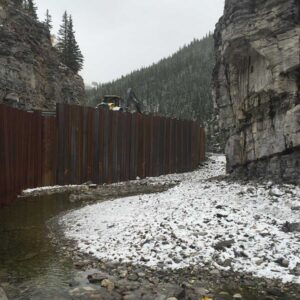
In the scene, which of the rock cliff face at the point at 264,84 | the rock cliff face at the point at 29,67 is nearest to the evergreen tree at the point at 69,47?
the rock cliff face at the point at 29,67

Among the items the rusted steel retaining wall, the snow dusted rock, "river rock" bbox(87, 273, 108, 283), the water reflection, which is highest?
the rusted steel retaining wall

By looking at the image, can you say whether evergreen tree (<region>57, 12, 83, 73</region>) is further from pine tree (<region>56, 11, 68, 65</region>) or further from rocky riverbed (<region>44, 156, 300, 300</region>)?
rocky riverbed (<region>44, 156, 300, 300</region>)

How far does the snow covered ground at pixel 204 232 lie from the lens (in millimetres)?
6793

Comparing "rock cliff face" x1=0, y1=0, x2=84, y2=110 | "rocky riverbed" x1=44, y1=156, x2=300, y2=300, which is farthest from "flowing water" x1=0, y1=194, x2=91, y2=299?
"rock cliff face" x1=0, y1=0, x2=84, y2=110

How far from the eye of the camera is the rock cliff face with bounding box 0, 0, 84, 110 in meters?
23.3

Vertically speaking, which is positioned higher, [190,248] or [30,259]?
[190,248]

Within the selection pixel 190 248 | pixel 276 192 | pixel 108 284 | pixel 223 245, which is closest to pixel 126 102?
pixel 276 192

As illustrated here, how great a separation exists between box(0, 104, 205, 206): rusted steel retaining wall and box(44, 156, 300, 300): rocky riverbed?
14.1 feet

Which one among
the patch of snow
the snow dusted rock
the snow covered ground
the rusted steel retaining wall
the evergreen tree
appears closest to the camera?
the snow covered ground

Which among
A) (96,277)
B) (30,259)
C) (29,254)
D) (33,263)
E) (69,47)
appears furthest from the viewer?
(69,47)

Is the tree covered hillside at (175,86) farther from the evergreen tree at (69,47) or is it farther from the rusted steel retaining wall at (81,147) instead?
the rusted steel retaining wall at (81,147)

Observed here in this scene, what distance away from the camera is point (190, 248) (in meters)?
7.34

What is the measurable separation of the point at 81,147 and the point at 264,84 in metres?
9.16

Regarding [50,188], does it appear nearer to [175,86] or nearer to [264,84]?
[264,84]
